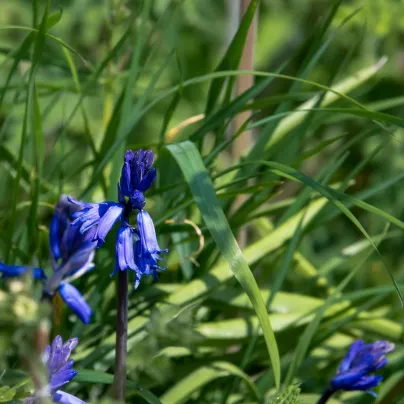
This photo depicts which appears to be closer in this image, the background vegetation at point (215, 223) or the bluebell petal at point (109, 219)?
the bluebell petal at point (109, 219)

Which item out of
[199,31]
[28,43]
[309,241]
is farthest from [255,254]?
[199,31]

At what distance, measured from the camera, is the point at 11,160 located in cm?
209

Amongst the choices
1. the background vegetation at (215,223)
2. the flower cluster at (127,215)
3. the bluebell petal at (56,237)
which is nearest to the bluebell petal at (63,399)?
the background vegetation at (215,223)

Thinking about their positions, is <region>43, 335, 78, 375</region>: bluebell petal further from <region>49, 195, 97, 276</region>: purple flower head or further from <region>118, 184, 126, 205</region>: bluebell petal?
<region>49, 195, 97, 276</region>: purple flower head

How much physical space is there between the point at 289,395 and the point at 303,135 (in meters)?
0.95

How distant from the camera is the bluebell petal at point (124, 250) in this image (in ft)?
3.83

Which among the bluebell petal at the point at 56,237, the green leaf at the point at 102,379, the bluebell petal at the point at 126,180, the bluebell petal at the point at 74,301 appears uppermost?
the bluebell petal at the point at 126,180

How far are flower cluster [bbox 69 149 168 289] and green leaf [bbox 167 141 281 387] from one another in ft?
0.43

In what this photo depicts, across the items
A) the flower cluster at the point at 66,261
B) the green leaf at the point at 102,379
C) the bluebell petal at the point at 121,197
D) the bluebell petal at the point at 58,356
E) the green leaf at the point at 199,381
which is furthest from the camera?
the green leaf at the point at 199,381

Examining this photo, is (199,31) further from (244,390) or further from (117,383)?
(117,383)

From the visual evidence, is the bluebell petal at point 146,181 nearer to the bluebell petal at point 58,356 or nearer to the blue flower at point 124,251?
the blue flower at point 124,251

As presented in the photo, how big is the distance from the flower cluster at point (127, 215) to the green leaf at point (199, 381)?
1.71ft

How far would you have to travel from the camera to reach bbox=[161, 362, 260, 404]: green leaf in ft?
5.50

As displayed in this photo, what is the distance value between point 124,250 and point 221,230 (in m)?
0.21
